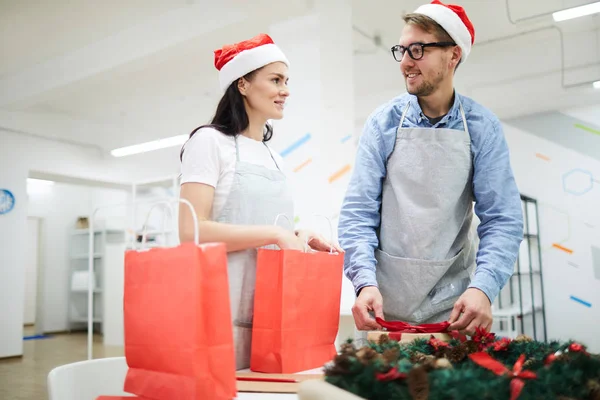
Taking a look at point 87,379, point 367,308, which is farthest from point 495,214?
point 87,379

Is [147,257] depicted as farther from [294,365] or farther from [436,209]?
[436,209]

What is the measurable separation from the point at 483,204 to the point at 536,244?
21.6 feet

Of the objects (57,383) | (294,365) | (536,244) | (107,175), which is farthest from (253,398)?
(107,175)

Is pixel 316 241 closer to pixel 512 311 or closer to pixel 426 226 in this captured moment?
pixel 426 226

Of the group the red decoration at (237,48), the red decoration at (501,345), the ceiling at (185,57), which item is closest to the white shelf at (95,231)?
the ceiling at (185,57)

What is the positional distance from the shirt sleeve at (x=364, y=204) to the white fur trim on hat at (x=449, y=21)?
1.05ft

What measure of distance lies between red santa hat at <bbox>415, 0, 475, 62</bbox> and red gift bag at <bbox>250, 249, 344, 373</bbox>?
718 millimetres

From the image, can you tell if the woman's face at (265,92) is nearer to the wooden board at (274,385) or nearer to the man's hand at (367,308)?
the man's hand at (367,308)

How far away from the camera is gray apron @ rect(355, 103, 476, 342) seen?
1.43m

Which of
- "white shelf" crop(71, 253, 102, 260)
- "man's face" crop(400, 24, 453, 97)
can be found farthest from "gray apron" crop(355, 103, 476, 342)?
"white shelf" crop(71, 253, 102, 260)

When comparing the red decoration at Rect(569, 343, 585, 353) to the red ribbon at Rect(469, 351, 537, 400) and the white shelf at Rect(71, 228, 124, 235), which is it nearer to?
the red ribbon at Rect(469, 351, 537, 400)

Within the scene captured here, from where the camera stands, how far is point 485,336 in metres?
1.00

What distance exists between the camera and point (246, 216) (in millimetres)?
1350

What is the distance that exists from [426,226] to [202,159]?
0.62m
